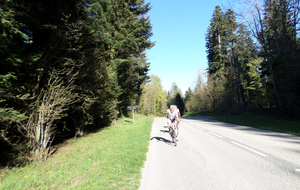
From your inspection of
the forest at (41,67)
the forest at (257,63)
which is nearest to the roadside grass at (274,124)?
the forest at (257,63)

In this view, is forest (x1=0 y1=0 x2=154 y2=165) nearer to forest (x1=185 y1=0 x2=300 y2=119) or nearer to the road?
the road

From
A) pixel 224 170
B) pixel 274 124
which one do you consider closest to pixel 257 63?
pixel 274 124

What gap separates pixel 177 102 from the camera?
6562cm

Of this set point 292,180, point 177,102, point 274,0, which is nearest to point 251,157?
point 292,180

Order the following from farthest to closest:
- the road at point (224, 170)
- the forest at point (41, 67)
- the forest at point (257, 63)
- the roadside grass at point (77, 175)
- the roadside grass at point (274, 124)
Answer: the forest at point (257, 63)
the roadside grass at point (274, 124)
the forest at point (41, 67)
the roadside grass at point (77, 175)
the road at point (224, 170)

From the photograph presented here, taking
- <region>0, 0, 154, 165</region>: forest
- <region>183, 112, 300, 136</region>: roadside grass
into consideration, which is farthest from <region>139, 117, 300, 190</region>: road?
<region>183, 112, 300, 136</region>: roadside grass

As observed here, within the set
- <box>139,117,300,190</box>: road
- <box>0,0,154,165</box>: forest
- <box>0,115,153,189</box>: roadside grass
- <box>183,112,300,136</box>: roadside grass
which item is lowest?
<box>0,115,153,189</box>: roadside grass

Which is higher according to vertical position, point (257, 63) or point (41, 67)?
point (257, 63)

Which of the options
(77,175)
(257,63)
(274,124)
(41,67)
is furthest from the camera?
(257,63)

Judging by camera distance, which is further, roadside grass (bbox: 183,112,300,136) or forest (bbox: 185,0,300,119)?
forest (bbox: 185,0,300,119)

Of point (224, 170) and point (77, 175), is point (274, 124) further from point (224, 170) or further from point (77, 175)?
point (77, 175)

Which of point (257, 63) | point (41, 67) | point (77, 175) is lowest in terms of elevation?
point (77, 175)

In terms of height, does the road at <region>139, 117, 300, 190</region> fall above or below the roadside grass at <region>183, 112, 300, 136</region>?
below

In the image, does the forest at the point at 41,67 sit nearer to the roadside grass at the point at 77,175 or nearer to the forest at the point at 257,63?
the roadside grass at the point at 77,175
